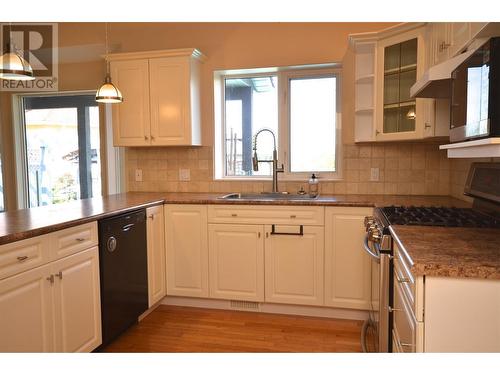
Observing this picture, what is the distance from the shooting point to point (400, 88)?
8.98ft

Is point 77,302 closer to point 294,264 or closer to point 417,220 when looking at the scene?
point 294,264

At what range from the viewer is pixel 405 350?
1373mm

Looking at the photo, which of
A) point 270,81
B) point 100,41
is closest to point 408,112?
point 270,81

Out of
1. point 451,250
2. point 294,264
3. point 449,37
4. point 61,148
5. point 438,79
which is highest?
point 449,37

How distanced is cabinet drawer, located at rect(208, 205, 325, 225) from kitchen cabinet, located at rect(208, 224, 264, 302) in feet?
0.18

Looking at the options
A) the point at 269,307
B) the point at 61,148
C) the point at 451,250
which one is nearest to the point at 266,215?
the point at 269,307

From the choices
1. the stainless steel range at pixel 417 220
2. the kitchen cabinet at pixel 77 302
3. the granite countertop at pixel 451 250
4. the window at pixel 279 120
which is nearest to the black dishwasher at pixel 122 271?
the kitchen cabinet at pixel 77 302

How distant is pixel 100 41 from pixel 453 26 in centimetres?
319

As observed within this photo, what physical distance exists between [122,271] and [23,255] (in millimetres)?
821

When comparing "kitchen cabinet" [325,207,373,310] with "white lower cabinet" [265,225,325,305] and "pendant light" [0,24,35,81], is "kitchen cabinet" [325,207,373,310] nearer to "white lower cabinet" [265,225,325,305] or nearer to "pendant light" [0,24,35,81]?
"white lower cabinet" [265,225,325,305]

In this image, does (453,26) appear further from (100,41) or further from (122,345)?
(100,41)

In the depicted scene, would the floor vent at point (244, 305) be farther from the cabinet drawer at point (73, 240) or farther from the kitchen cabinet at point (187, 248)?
the cabinet drawer at point (73, 240)

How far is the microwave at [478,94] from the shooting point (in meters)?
1.14

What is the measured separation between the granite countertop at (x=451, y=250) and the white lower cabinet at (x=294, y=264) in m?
1.13
